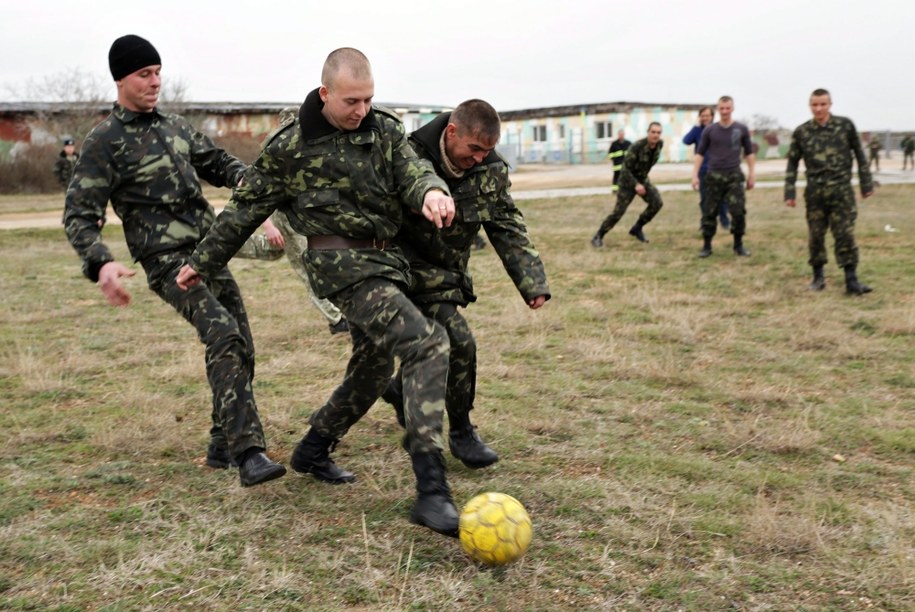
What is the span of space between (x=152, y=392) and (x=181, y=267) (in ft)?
7.65

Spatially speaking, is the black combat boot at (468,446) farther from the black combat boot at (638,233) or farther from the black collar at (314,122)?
the black combat boot at (638,233)

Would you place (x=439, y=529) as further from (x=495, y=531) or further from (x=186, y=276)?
(x=186, y=276)

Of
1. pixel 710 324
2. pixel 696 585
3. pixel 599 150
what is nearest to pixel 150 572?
pixel 696 585

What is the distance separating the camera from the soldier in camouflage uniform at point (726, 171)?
43.3 ft

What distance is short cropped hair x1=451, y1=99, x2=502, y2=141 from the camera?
4.35 m

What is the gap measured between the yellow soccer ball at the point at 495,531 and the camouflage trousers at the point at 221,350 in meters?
1.30

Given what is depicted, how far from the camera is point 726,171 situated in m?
13.2

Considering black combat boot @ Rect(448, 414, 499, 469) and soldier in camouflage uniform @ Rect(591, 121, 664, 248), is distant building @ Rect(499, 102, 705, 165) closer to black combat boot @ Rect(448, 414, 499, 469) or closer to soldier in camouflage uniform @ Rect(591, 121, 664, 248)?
soldier in camouflage uniform @ Rect(591, 121, 664, 248)

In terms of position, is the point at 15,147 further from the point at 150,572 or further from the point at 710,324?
the point at 150,572

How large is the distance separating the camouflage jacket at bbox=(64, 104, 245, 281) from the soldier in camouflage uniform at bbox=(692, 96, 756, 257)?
380 inches

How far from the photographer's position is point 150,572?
377cm

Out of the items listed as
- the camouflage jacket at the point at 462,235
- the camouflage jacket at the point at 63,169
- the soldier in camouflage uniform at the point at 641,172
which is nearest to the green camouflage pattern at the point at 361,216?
the camouflage jacket at the point at 462,235

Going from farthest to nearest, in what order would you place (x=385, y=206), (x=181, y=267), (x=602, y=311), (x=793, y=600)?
(x=602, y=311)
(x=181, y=267)
(x=385, y=206)
(x=793, y=600)

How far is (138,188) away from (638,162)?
35.6ft
